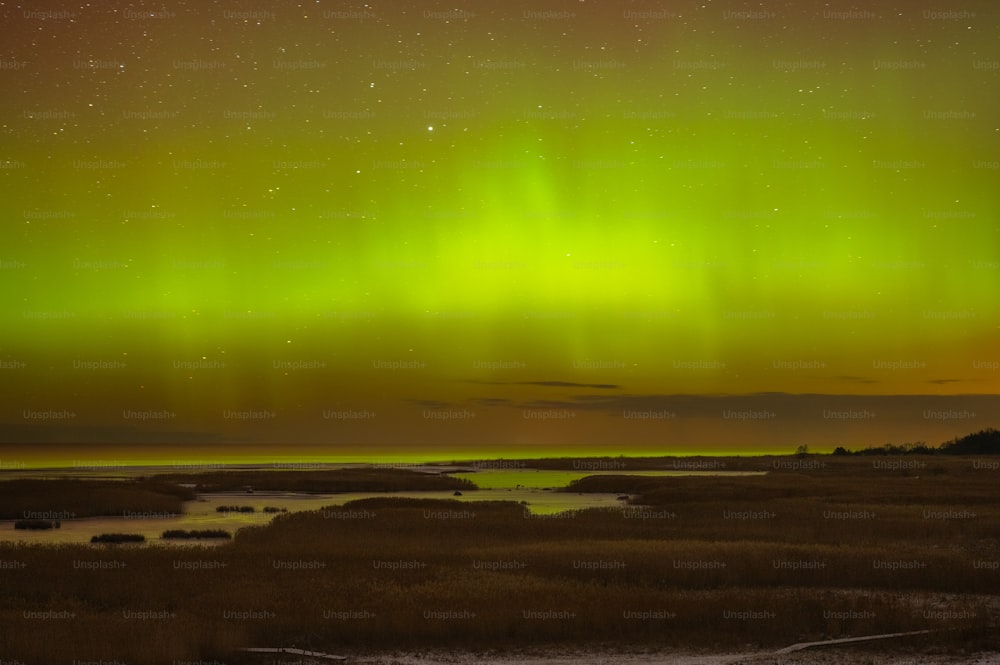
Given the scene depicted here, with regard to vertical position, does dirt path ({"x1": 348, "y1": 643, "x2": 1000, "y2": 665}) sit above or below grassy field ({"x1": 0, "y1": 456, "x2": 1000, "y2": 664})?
below

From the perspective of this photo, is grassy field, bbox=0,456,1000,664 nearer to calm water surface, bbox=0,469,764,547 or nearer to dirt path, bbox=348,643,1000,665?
dirt path, bbox=348,643,1000,665

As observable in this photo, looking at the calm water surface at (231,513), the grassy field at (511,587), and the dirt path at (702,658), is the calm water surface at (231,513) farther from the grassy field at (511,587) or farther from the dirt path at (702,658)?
the dirt path at (702,658)

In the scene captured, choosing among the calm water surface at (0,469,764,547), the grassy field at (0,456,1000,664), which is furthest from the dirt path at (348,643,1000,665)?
the calm water surface at (0,469,764,547)

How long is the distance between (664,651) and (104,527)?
38.2m

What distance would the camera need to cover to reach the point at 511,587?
25281 mm

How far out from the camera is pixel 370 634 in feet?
67.3

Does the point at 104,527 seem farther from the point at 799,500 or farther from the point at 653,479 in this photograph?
the point at 653,479

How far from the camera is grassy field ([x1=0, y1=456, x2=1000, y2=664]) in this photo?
20.4 metres

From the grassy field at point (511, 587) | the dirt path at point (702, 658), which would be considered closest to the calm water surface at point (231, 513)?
the grassy field at point (511, 587)

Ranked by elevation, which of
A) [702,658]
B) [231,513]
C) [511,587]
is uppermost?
[511,587]

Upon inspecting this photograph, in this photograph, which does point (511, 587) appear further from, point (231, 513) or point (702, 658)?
point (231, 513)

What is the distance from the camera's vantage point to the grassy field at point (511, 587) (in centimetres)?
2036

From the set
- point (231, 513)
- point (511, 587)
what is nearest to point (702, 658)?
point (511, 587)

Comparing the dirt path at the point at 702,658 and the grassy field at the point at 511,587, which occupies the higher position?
the grassy field at the point at 511,587
